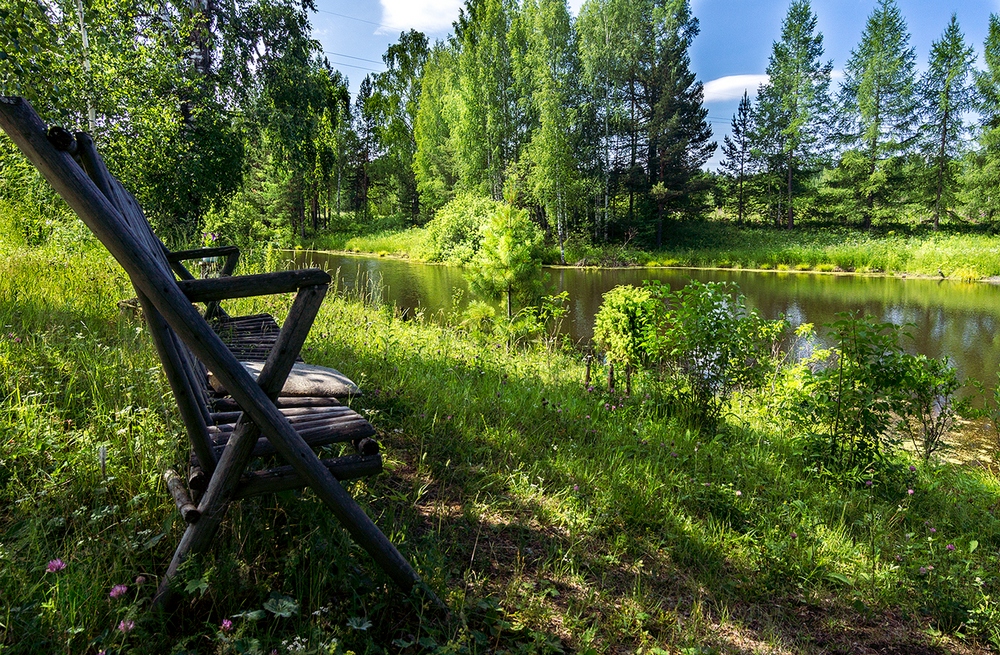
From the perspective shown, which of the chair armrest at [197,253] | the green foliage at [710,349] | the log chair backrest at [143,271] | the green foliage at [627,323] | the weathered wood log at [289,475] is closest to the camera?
the log chair backrest at [143,271]

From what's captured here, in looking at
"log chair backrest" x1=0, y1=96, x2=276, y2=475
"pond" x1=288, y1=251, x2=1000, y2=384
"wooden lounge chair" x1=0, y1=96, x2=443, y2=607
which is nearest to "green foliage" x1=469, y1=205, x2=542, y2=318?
"pond" x1=288, y1=251, x2=1000, y2=384

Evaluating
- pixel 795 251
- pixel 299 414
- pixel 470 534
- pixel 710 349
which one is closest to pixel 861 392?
pixel 710 349

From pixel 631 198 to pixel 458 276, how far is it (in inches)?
551

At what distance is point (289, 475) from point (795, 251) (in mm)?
26658

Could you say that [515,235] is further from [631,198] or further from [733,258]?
[631,198]

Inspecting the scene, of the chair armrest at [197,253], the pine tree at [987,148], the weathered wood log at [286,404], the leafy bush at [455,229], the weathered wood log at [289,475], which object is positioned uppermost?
the pine tree at [987,148]

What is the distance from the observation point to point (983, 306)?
529 inches

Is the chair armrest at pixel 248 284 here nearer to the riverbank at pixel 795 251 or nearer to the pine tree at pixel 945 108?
the riverbank at pixel 795 251

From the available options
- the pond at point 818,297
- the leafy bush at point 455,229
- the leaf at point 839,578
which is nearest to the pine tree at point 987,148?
the pond at point 818,297

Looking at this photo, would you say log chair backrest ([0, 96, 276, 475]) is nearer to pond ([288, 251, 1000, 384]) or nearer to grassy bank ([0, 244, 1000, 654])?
grassy bank ([0, 244, 1000, 654])

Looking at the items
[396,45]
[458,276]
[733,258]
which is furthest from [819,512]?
[396,45]

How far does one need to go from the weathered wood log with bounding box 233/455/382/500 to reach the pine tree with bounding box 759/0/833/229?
1307 inches

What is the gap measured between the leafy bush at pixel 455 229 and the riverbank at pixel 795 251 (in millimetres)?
836

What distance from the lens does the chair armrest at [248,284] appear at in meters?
1.30
